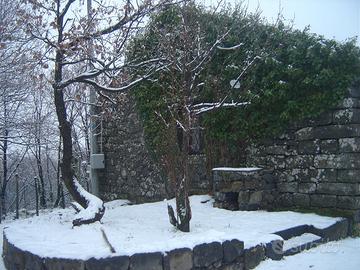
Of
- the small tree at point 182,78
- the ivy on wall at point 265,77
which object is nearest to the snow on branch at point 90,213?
the small tree at point 182,78

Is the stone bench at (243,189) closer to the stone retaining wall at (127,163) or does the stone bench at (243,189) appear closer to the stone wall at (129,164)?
the stone wall at (129,164)

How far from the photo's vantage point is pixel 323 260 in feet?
15.9

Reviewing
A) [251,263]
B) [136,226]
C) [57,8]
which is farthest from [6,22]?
[251,263]

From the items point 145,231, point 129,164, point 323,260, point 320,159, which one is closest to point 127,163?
point 129,164

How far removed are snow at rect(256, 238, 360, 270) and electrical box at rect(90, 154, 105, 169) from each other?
21.3 feet

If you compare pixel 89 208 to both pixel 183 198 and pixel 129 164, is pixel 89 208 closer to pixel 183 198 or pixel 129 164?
pixel 183 198

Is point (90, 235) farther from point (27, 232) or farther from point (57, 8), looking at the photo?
point (57, 8)

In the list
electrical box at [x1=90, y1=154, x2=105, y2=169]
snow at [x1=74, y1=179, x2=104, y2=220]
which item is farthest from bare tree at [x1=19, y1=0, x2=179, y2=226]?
electrical box at [x1=90, y1=154, x2=105, y2=169]

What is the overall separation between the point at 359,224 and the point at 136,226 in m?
3.47

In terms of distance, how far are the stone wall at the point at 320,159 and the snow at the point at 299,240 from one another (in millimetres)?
1251

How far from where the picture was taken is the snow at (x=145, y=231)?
4.37 metres

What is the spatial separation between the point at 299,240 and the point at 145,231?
1978 mm

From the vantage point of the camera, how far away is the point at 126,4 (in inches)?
255

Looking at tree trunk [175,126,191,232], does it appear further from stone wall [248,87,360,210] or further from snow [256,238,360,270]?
stone wall [248,87,360,210]
